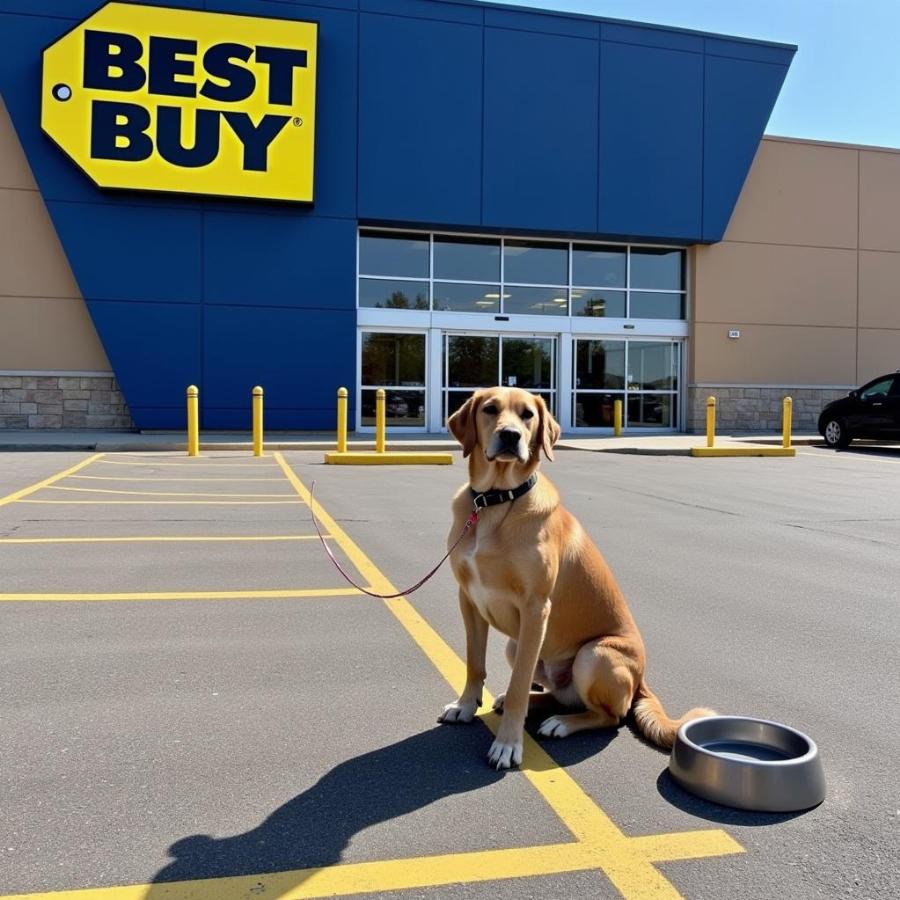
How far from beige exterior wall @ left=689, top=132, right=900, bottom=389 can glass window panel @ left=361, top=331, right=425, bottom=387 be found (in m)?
7.41

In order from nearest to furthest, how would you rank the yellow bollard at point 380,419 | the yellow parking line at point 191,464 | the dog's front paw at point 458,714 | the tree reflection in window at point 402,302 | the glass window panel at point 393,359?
the dog's front paw at point 458,714, the yellow parking line at point 191,464, the yellow bollard at point 380,419, the glass window panel at point 393,359, the tree reflection in window at point 402,302

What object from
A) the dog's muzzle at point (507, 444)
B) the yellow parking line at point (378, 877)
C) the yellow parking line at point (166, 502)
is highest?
the dog's muzzle at point (507, 444)

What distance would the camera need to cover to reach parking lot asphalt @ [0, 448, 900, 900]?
2.34m

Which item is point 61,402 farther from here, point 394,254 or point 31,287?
point 394,254

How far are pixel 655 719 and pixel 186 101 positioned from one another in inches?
726

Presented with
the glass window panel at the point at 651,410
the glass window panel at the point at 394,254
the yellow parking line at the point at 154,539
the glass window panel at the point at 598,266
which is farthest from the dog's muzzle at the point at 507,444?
the glass window panel at the point at 651,410

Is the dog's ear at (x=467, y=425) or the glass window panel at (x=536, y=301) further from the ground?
the glass window panel at (x=536, y=301)

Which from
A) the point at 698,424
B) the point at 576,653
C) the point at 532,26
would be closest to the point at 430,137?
the point at 532,26

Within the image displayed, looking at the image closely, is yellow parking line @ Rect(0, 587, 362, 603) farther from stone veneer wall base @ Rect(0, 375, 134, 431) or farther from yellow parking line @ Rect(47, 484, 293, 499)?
stone veneer wall base @ Rect(0, 375, 134, 431)

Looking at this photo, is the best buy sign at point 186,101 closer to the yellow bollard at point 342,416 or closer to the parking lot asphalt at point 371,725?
the yellow bollard at point 342,416

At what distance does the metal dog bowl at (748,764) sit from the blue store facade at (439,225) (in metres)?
17.1

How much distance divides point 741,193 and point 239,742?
22.2m

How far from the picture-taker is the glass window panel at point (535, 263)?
70.1ft

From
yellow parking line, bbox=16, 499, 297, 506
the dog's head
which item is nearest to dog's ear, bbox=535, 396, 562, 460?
the dog's head
